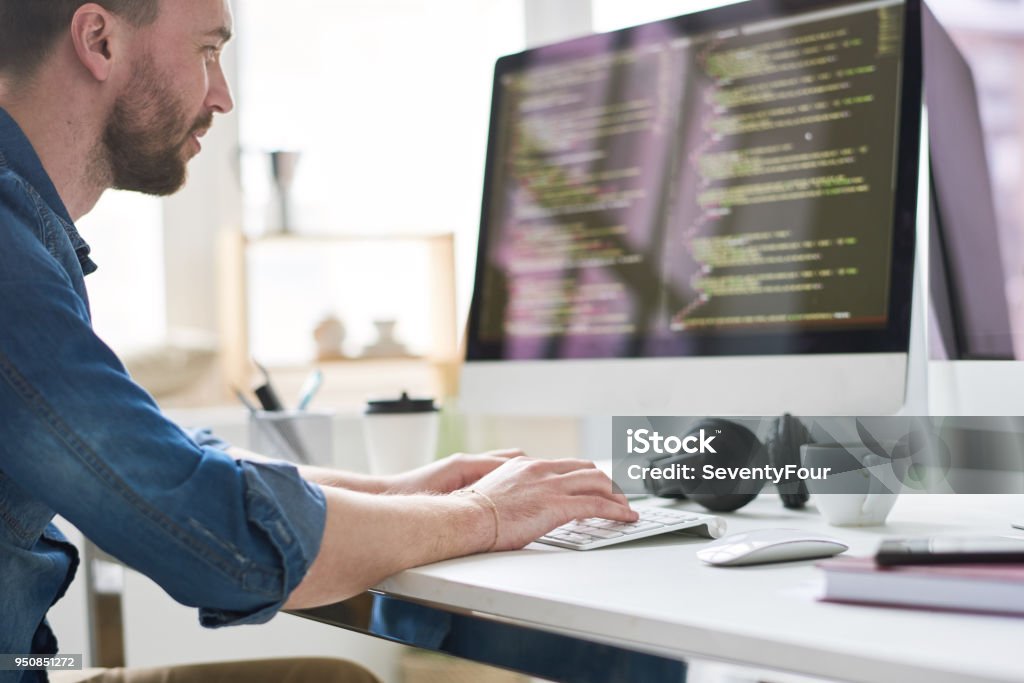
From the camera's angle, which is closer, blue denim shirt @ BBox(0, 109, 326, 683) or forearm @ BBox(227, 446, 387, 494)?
blue denim shirt @ BBox(0, 109, 326, 683)

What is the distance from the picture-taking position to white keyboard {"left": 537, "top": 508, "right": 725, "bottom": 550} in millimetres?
848

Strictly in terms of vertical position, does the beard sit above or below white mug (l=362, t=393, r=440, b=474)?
above

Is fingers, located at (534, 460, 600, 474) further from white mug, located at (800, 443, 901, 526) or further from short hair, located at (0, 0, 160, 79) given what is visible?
short hair, located at (0, 0, 160, 79)

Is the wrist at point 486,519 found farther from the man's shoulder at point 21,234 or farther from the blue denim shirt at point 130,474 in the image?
the man's shoulder at point 21,234

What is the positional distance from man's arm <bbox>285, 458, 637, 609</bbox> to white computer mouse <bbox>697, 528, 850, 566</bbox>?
149 mm

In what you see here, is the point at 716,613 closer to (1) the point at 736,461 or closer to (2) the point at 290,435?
(1) the point at 736,461

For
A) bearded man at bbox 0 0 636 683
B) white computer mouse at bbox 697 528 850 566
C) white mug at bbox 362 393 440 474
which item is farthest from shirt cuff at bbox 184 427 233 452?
white computer mouse at bbox 697 528 850 566

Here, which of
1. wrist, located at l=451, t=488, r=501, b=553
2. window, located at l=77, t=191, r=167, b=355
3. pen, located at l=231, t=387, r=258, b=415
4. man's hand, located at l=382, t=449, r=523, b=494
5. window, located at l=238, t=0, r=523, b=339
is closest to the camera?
wrist, located at l=451, t=488, r=501, b=553

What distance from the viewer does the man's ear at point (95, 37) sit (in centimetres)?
103

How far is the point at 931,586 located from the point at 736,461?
481 millimetres

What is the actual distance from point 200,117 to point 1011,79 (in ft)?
3.09

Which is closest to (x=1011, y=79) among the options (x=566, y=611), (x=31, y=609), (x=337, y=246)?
(x=566, y=611)

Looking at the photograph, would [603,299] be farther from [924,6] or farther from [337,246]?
[337,246]

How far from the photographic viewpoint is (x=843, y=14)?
3.77 feet
